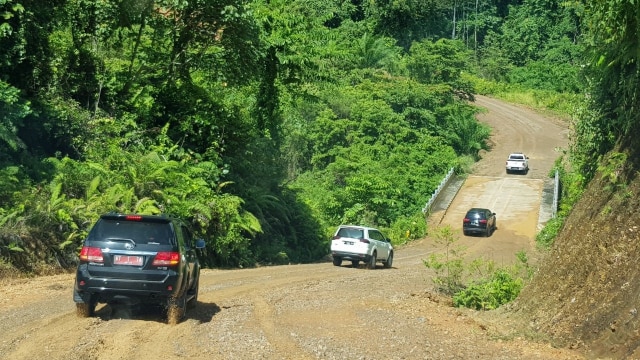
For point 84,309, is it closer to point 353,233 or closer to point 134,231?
point 134,231

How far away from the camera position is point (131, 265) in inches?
497

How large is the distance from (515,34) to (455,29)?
837 centimetres

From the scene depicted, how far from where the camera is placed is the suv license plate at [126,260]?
12.6 m

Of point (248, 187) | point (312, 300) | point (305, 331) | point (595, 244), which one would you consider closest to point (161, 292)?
point (305, 331)

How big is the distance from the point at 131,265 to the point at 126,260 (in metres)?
0.11

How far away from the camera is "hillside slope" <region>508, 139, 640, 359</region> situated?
35.1ft

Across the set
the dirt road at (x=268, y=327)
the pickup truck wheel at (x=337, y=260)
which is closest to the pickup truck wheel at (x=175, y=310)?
the dirt road at (x=268, y=327)

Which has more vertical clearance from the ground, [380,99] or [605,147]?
[605,147]

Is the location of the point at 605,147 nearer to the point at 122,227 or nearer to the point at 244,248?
the point at 122,227

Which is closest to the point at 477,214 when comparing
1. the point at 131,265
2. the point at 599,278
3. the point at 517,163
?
the point at 517,163

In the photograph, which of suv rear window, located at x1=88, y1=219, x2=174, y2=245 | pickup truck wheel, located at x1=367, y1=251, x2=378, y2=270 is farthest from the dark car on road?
suv rear window, located at x1=88, y1=219, x2=174, y2=245

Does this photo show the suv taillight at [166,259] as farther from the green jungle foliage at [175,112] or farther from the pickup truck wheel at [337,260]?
the pickup truck wheel at [337,260]

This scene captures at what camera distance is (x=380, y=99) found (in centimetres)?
6612

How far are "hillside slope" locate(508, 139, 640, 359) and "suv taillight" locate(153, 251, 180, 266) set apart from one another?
5.64m
